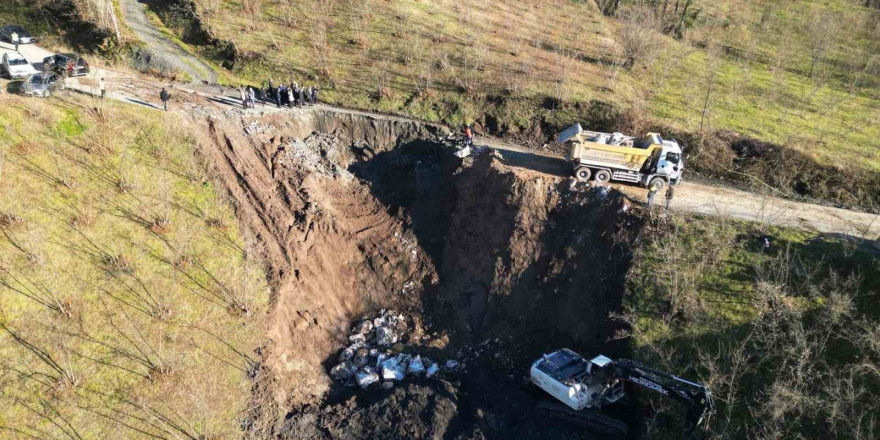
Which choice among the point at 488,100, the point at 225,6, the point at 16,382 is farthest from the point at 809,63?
the point at 16,382

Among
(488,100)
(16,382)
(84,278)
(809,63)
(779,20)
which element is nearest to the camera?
(16,382)

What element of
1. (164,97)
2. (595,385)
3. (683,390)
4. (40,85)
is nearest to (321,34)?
(164,97)

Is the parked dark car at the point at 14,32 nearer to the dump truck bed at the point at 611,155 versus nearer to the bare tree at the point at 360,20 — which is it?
the bare tree at the point at 360,20

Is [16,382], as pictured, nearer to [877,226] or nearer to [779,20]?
[877,226]

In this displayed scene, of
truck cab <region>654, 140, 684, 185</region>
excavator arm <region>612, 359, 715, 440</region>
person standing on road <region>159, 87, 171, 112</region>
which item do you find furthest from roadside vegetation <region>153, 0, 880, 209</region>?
excavator arm <region>612, 359, 715, 440</region>

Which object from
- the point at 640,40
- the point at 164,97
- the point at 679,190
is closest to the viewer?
the point at 679,190

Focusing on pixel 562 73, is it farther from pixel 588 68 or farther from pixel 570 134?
pixel 570 134

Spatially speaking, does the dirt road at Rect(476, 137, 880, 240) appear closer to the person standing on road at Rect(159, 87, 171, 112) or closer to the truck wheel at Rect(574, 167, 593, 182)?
the truck wheel at Rect(574, 167, 593, 182)
